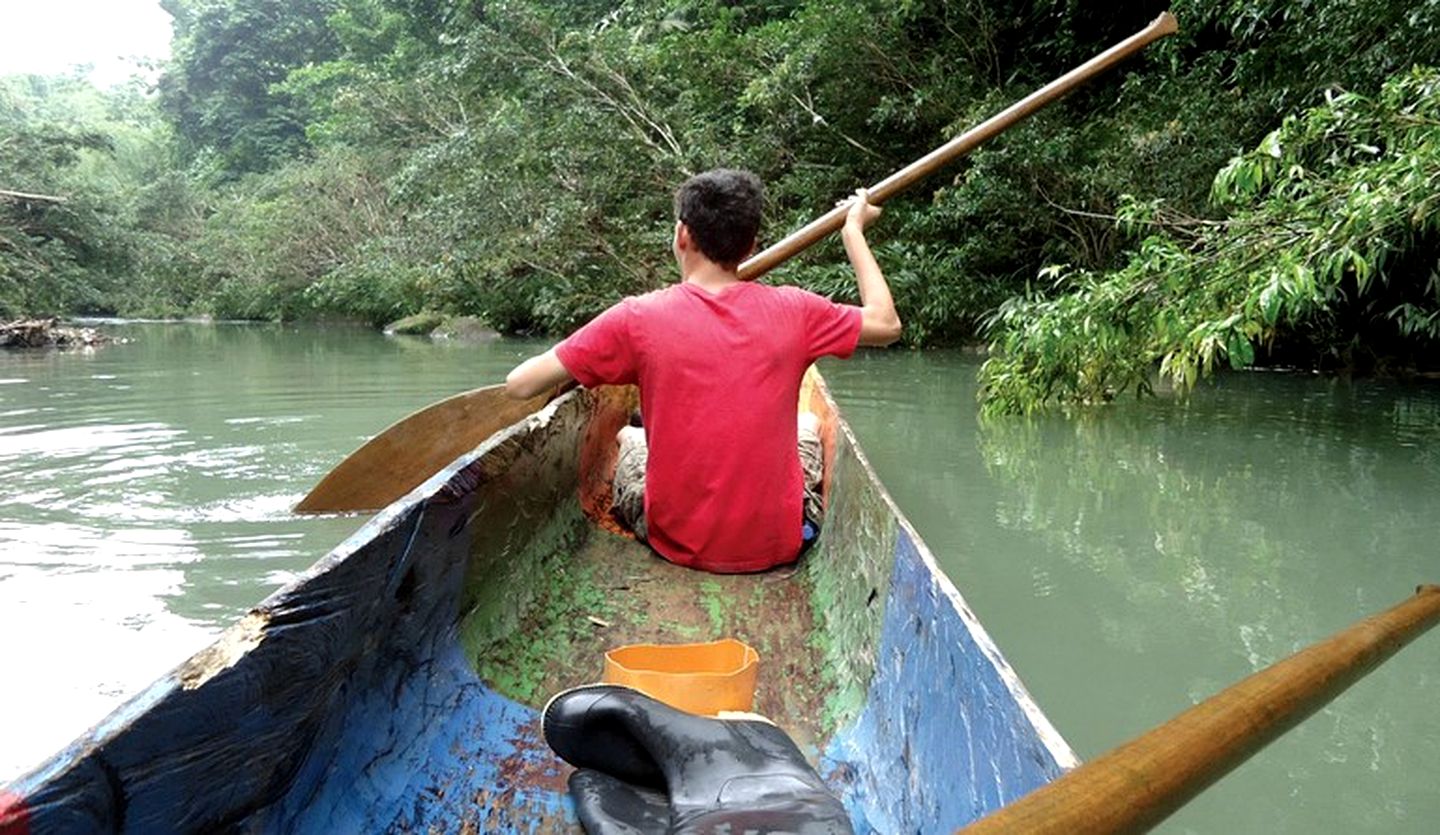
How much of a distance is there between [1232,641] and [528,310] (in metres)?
12.8

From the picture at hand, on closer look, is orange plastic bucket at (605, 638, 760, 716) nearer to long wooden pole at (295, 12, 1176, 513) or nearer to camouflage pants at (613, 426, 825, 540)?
camouflage pants at (613, 426, 825, 540)

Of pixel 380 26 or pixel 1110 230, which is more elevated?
pixel 380 26

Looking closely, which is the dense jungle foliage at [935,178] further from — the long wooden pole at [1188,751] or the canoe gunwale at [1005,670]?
the canoe gunwale at [1005,670]

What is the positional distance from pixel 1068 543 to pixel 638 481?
5.44 feet

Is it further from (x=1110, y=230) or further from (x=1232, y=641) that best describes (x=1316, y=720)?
(x=1110, y=230)

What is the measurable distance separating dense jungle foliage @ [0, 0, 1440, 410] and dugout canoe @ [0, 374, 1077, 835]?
254 cm

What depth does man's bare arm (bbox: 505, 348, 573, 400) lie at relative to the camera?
2.06m

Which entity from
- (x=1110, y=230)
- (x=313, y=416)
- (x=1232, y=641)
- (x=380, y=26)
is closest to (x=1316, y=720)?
(x=1232, y=641)

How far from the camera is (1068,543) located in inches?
139

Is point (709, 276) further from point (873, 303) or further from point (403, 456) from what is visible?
point (403, 456)

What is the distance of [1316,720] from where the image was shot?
2.15 metres

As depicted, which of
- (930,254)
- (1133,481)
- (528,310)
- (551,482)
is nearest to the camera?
(551,482)

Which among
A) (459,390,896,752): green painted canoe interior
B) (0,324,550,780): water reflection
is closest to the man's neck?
(459,390,896,752): green painted canoe interior

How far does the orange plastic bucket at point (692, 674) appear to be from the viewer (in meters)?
1.65
